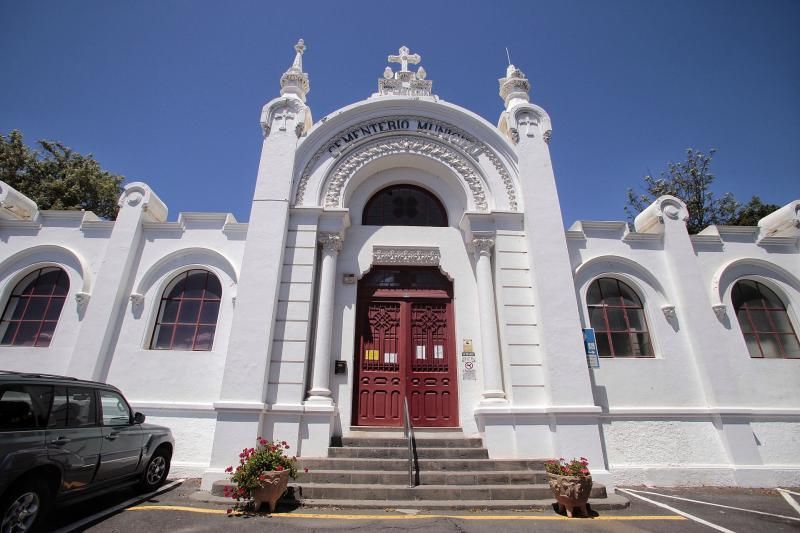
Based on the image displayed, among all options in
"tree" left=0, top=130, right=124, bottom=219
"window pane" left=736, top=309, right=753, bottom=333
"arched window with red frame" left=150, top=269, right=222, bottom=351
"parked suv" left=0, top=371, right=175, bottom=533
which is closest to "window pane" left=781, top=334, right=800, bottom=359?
"window pane" left=736, top=309, right=753, bottom=333

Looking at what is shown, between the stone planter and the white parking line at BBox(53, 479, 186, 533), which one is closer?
the white parking line at BBox(53, 479, 186, 533)

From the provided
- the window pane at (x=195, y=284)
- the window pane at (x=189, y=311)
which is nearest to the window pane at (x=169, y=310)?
the window pane at (x=189, y=311)

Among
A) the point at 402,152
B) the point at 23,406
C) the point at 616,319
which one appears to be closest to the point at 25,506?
the point at 23,406

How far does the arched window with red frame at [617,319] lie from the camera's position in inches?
349

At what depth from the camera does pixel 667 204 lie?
32.3ft

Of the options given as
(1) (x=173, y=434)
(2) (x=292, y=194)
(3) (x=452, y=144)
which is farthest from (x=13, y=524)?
(3) (x=452, y=144)

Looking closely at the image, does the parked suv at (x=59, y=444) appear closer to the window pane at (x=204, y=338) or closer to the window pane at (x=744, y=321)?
the window pane at (x=204, y=338)

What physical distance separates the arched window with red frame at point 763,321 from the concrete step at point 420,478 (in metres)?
6.84

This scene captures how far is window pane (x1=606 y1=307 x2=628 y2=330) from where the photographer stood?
9.09m

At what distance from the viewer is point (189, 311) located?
9180 millimetres

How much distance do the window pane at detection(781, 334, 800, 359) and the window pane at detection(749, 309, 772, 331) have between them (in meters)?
0.41

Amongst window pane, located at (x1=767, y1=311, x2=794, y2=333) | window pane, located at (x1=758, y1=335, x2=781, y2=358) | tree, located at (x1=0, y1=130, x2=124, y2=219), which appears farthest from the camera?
tree, located at (x1=0, y1=130, x2=124, y2=219)

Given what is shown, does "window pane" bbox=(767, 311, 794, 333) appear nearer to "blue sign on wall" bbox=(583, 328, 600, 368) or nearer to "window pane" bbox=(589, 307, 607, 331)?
"window pane" bbox=(589, 307, 607, 331)

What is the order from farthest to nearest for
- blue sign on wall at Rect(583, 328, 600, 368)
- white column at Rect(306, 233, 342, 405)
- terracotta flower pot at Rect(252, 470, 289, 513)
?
1. blue sign on wall at Rect(583, 328, 600, 368)
2. white column at Rect(306, 233, 342, 405)
3. terracotta flower pot at Rect(252, 470, 289, 513)
